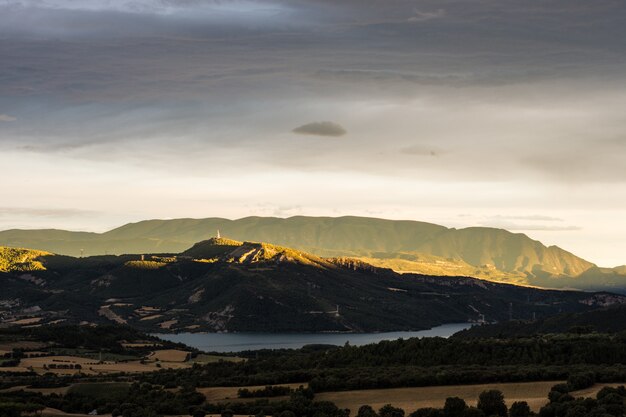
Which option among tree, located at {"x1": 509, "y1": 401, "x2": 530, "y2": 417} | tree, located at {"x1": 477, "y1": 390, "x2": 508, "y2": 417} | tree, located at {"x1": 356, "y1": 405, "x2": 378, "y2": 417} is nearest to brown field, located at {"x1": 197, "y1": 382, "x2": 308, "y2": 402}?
tree, located at {"x1": 356, "y1": 405, "x2": 378, "y2": 417}

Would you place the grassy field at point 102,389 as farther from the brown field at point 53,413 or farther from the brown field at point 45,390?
the brown field at point 53,413

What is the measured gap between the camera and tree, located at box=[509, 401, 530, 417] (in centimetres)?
12594

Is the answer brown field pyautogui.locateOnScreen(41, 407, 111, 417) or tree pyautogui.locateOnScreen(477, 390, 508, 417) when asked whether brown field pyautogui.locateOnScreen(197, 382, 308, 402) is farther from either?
tree pyautogui.locateOnScreen(477, 390, 508, 417)

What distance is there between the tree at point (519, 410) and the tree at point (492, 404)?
108cm

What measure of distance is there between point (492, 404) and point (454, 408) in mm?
4813

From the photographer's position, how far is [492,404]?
5143 inches

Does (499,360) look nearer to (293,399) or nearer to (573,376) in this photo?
(573,376)

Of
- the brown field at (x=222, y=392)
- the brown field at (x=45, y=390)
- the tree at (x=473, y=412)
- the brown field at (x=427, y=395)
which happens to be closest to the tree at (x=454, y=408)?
the tree at (x=473, y=412)

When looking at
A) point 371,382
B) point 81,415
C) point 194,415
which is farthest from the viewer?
point 371,382

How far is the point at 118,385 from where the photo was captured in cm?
18175

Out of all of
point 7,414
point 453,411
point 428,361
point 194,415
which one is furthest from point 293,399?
point 428,361

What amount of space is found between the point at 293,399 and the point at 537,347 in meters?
66.2

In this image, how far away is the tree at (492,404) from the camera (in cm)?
12862

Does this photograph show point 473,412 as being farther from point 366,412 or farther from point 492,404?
Answer: point 366,412
